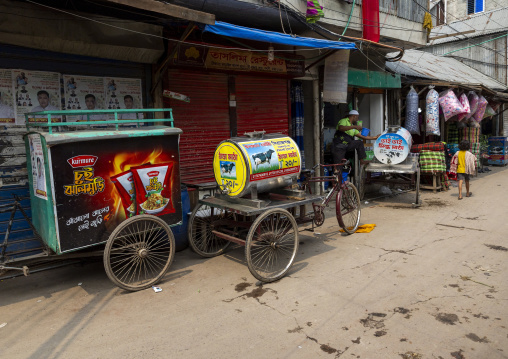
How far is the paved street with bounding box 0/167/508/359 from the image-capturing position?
129 inches

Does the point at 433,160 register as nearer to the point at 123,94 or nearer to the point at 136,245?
the point at 123,94

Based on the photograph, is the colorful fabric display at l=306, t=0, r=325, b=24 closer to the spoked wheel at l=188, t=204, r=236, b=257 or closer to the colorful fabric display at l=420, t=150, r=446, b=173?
the spoked wheel at l=188, t=204, r=236, b=257

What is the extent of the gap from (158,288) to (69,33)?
360 centimetres

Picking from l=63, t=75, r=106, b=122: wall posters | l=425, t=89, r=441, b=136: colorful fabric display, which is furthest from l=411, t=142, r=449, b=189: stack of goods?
l=63, t=75, r=106, b=122: wall posters

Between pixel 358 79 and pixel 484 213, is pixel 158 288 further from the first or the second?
pixel 358 79

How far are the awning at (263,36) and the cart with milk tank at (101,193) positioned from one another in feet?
5.72

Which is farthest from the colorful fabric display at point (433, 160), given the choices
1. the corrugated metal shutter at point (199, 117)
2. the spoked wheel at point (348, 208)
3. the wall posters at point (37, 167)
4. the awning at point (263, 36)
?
the wall posters at point (37, 167)

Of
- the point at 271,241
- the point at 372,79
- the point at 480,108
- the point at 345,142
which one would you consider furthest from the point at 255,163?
the point at 480,108

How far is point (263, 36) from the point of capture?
598 cm

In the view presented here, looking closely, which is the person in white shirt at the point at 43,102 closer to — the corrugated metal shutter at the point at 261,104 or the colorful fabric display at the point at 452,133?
the corrugated metal shutter at the point at 261,104

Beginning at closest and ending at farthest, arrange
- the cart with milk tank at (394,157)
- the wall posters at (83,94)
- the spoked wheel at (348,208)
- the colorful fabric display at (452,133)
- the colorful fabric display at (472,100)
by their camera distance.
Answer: the wall posters at (83,94)
the spoked wheel at (348,208)
the cart with milk tank at (394,157)
the colorful fabric display at (472,100)
the colorful fabric display at (452,133)

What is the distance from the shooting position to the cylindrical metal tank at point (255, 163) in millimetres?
4676

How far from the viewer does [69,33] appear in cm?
529

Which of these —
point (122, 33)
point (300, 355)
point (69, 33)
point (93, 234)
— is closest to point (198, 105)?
point (122, 33)
